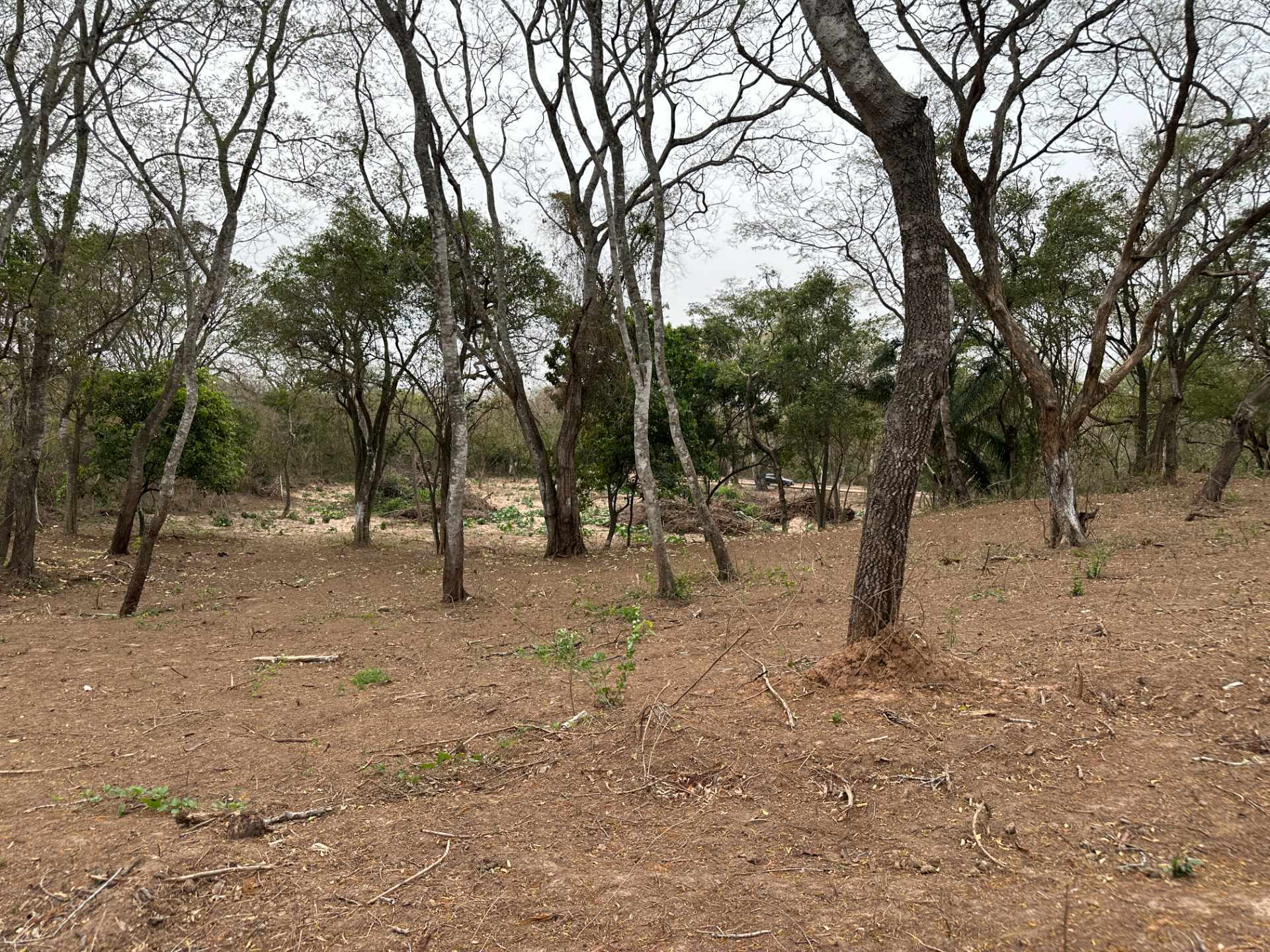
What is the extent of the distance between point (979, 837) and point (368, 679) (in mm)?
4504

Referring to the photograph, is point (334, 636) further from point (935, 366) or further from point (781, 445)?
point (781, 445)

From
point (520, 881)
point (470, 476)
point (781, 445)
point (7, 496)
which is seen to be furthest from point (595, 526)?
point (520, 881)

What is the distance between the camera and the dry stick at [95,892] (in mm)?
2307

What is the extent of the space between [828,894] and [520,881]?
3.60ft

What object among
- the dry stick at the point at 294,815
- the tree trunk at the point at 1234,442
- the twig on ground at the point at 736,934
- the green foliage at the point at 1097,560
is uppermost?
the tree trunk at the point at 1234,442

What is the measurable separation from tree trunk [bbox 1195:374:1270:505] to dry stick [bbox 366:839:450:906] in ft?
38.3

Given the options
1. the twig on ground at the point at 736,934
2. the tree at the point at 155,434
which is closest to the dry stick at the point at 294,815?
the twig on ground at the point at 736,934

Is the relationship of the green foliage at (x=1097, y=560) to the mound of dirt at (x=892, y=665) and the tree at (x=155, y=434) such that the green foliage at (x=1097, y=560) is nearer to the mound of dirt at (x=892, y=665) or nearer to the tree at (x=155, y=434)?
the mound of dirt at (x=892, y=665)

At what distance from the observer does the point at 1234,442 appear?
33.8 feet

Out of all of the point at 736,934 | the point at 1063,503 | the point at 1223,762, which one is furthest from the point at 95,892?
the point at 1063,503

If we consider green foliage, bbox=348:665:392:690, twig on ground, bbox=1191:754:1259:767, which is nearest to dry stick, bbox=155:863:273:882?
green foliage, bbox=348:665:392:690

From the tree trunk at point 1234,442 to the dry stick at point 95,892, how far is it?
12.6m

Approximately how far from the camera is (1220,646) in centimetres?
425

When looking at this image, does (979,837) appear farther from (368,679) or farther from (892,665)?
(368,679)
